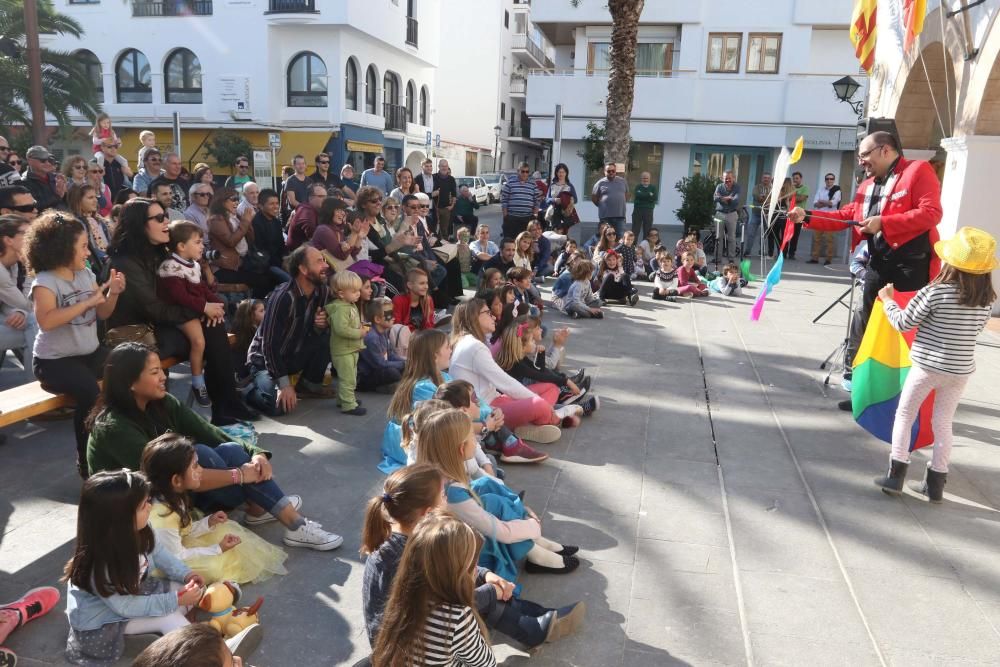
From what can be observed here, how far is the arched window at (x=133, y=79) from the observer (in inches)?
1211

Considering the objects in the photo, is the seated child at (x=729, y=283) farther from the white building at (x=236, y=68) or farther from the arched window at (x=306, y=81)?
the arched window at (x=306, y=81)

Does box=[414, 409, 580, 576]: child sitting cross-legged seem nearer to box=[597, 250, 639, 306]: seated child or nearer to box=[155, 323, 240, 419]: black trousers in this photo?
box=[155, 323, 240, 419]: black trousers

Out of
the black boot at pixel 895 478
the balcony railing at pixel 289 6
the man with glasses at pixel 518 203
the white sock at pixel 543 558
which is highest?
the balcony railing at pixel 289 6

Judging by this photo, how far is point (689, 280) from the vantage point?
12109 mm

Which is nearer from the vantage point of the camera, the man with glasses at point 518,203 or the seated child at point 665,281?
the seated child at point 665,281

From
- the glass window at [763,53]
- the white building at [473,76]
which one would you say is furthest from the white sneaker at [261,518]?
the white building at [473,76]

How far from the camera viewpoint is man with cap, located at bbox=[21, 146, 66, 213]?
7957mm

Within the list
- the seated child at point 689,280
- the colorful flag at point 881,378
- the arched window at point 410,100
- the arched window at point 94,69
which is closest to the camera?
the colorful flag at point 881,378

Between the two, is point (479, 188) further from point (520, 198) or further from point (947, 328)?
point (947, 328)

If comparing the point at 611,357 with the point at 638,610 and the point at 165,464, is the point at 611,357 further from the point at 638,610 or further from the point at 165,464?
the point at 165,464

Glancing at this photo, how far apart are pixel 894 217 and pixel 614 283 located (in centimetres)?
536

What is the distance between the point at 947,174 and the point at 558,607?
32.6 ft

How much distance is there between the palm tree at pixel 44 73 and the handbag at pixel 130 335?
20.8 metres

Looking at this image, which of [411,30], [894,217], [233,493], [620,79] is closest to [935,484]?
[894,217]
